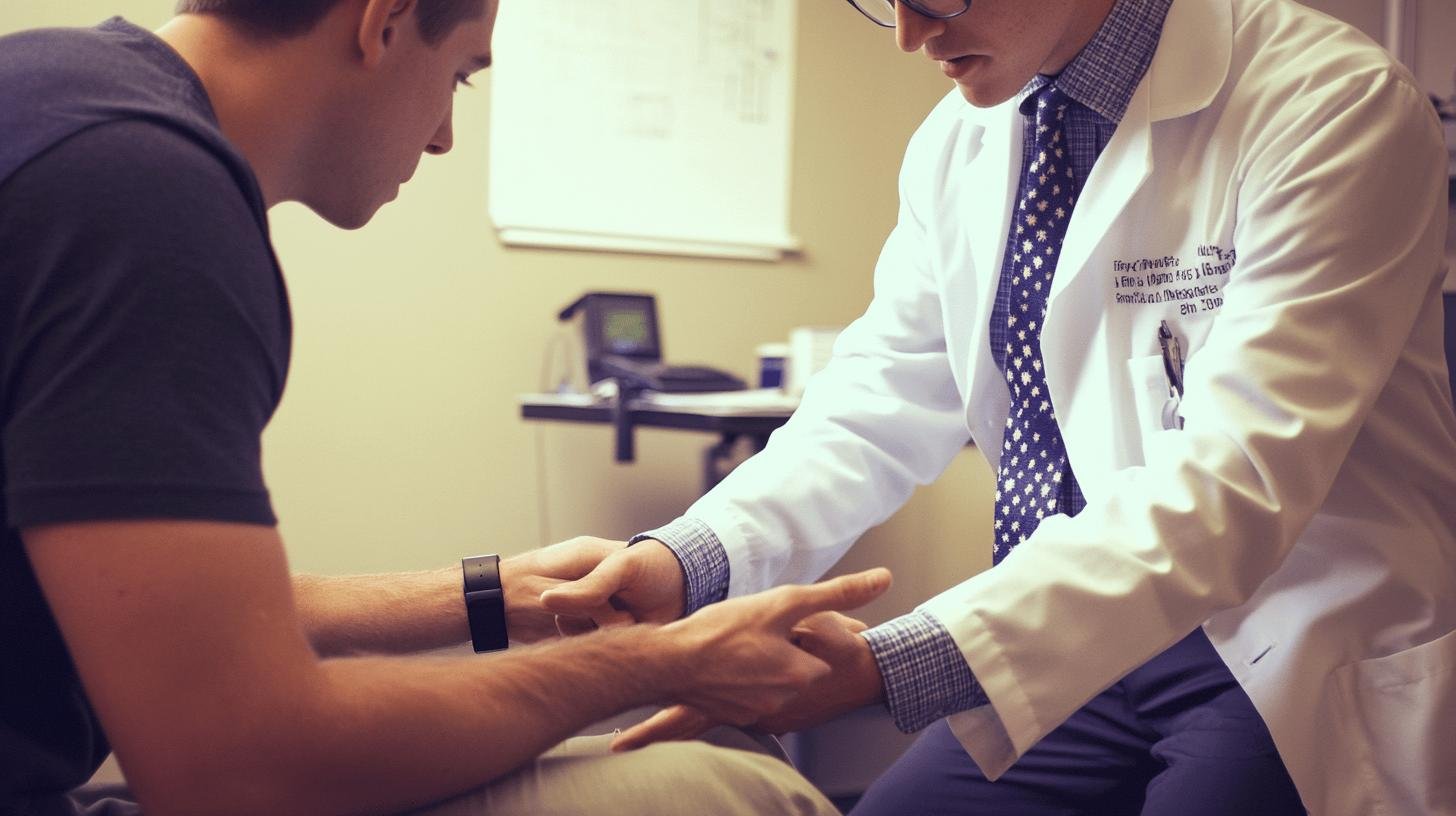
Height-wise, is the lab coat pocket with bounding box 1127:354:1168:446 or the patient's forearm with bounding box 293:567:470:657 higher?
the lab coat pocket with bounding box 1127:354:1168:446

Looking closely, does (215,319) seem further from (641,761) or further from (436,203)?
(436,203)

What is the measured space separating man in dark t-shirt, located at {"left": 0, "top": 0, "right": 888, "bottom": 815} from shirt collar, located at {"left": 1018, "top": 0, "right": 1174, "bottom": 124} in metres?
0.59

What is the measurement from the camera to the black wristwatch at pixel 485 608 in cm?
117

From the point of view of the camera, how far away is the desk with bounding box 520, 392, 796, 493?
7.52 ft

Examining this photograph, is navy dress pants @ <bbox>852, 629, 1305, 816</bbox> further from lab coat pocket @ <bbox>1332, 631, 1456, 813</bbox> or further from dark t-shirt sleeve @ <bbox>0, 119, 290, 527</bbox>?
dark t-shirt sleeve @ <bbox>0, 119, 290, 527</bbox>

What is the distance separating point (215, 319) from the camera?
69 centimetres

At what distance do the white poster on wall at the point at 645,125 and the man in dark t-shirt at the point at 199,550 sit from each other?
7.09 ft

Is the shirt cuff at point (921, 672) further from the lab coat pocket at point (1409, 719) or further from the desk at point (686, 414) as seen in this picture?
the desk at point (686, 414)

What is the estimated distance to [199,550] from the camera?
67 cm

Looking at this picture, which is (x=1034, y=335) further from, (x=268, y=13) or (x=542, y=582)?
(x=268, y=13)

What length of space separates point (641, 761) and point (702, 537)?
0.37 m

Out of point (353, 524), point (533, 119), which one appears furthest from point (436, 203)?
point (353, 524)

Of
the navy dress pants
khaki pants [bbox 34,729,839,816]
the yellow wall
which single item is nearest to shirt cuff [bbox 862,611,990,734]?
khaki pants [bbox 34,729,839,816]

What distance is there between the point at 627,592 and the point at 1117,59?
71 cm
